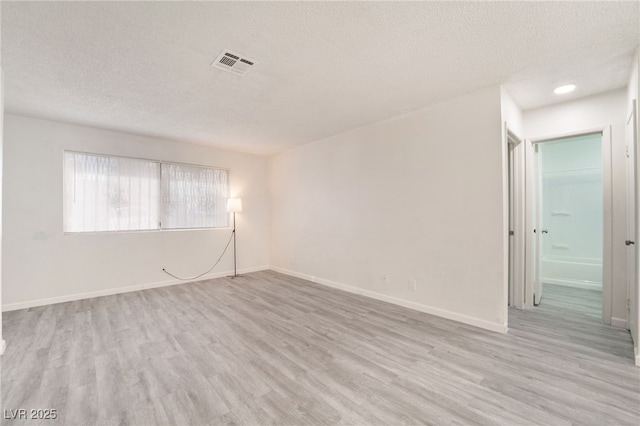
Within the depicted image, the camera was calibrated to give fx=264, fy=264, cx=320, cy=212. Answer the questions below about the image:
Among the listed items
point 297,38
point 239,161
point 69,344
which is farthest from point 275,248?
point 297,38

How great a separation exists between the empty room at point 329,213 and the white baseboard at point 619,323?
0.8 inches

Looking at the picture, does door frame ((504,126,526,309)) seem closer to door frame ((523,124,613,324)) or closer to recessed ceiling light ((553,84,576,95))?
door frame ((523,124,613,324))

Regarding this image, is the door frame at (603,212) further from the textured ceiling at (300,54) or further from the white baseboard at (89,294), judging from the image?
the white baseboard at (89,294)

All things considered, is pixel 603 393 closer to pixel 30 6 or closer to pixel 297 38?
pixel 297 38

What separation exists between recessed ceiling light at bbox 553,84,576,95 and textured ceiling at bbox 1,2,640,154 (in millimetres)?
69

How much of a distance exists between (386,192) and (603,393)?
2.69 m

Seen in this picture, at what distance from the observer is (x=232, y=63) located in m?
2.37

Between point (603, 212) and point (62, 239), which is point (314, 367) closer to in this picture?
point (603, 212)

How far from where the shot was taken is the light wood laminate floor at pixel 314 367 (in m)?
1.65

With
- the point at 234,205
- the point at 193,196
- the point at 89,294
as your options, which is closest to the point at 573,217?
the point at 234,205

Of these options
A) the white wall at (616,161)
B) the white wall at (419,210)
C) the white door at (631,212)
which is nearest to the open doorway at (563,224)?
the white wall at (616,161)

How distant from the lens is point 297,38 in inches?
80.3

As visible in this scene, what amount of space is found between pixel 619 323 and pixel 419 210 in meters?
2.38

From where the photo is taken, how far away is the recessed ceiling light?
2.83 meters
